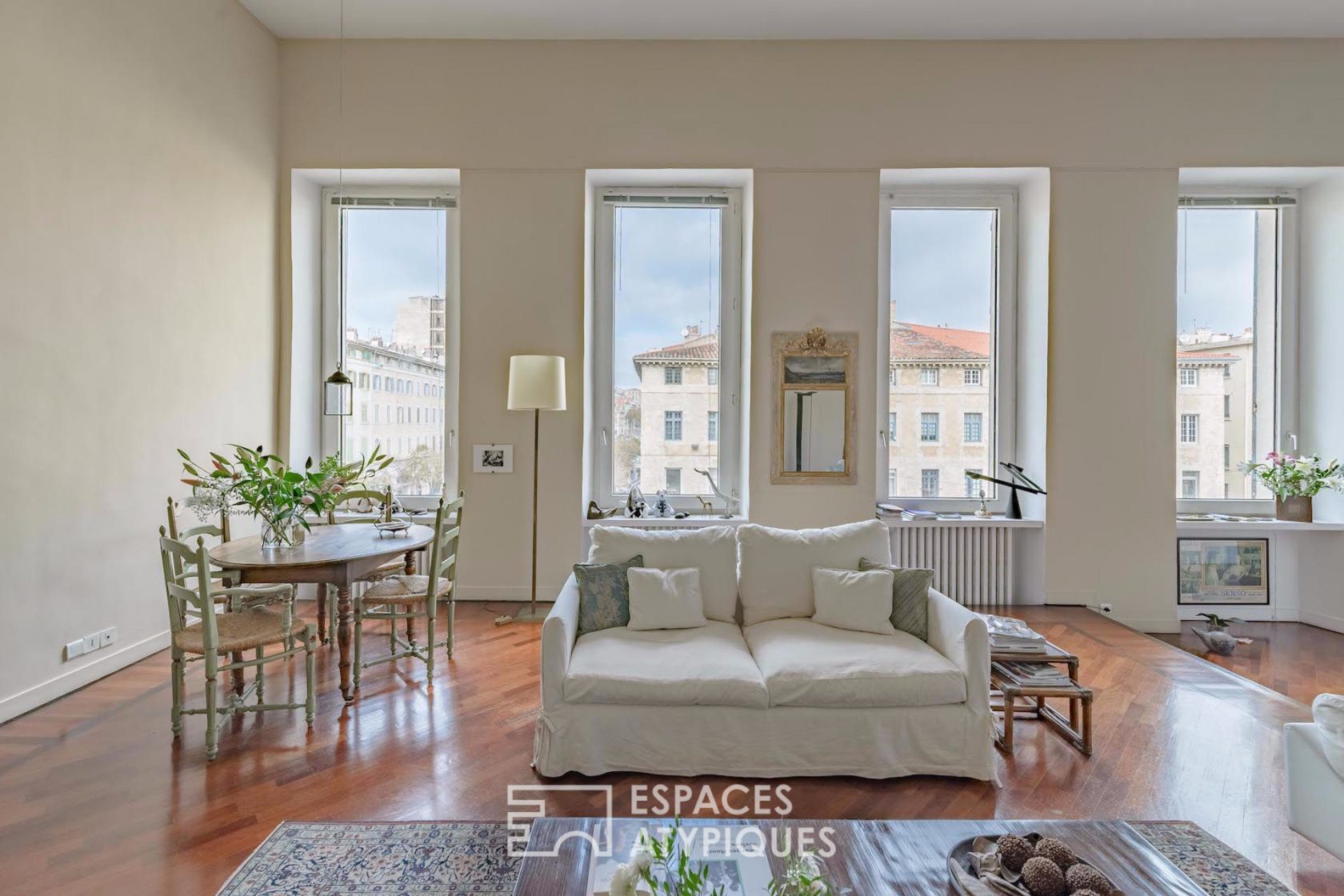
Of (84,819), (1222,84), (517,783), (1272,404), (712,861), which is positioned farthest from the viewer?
(1272,404)

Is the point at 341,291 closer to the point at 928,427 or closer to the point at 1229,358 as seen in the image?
the point at 928,427

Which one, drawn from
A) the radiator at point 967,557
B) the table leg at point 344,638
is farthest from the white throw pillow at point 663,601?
the radiator at point 967,557

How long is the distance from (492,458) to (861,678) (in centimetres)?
349

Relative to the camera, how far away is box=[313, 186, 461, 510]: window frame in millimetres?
5500

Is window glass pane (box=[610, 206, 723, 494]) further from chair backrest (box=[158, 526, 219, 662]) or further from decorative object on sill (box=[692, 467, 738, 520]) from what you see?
chair backrest (box=[158, 526, 219, 662])

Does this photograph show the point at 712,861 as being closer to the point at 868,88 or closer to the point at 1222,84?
the point at 868,88

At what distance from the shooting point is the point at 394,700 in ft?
11.1

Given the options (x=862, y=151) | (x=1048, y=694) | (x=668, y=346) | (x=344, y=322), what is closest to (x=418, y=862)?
(x=1048, y=694)

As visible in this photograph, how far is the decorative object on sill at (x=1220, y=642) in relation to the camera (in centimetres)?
447

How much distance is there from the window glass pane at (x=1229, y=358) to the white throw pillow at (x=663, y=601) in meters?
4.12

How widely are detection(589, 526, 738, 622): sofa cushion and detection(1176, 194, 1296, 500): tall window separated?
440 centimetres

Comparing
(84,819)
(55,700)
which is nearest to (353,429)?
(55,700)

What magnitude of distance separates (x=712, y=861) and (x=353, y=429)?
496 cm

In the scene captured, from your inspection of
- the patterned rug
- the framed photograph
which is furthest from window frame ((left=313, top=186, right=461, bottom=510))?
the framed photograph
